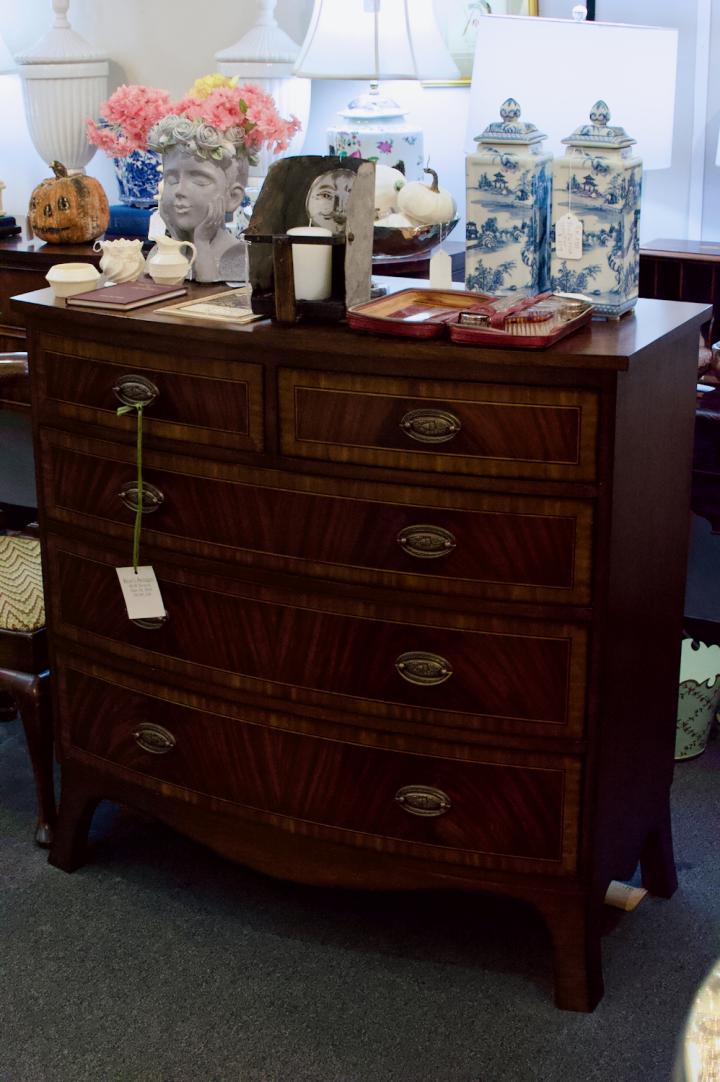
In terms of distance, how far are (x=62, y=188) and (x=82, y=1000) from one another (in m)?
2.20

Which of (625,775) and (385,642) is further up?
(385,642)

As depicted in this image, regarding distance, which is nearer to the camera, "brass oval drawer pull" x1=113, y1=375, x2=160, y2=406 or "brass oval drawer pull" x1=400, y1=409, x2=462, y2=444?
"brass oval drawer pull" x1=400, y1=409, x2=462, y2=444

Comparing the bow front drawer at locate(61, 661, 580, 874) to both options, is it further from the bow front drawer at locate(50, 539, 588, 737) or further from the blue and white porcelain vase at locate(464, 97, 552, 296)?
the blue and white porcelain vase at locate(464, 97, 552, 296)

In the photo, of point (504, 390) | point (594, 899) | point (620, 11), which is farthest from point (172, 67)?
point (594, 899)

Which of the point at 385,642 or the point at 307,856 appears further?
the point at 307,856

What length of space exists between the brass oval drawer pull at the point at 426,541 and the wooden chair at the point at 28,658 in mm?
900

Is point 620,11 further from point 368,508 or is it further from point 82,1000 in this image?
point 82,1000

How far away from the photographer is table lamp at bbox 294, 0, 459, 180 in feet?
11.4

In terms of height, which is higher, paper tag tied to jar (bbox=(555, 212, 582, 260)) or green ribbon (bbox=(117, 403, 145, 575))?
paper tag tied to jar (bbox=(555, 212, 582, 260))

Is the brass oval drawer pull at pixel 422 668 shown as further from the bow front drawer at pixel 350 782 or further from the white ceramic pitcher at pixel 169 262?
the white ceramic pitcher at pixel 169 262

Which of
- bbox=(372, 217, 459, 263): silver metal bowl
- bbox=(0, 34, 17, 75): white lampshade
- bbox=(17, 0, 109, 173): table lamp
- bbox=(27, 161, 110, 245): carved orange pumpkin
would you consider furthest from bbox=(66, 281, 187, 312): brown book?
bbox=(0, 34, 17, 75): white lampshade

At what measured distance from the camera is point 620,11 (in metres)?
3.32

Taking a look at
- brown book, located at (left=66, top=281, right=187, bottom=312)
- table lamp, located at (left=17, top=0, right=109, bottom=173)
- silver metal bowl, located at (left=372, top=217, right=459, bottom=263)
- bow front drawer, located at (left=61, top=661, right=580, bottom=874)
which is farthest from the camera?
table lamp, located at (left=17, top=0, right=109, bottom=173)

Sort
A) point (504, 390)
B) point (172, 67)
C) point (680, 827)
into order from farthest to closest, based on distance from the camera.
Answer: point (172, 67)
point (680, 827)
point (504, 390)
